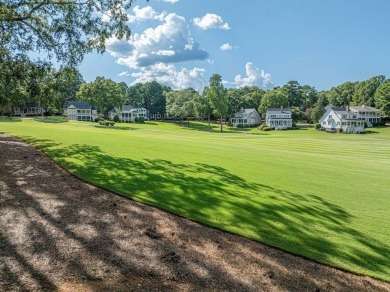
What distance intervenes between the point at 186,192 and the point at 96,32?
1270 centimetres

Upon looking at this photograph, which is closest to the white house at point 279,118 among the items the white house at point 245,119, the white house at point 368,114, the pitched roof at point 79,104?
the white house at point 245,119

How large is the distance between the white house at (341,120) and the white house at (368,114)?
4.96 m

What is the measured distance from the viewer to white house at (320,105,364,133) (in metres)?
85.8

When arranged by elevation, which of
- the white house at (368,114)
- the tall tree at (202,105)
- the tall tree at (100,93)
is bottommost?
the white house at (368,114)

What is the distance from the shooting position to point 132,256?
5.52 meters

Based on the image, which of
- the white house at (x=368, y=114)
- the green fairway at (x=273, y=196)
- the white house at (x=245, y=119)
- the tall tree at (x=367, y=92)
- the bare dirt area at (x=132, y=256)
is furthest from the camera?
the tall tree at (x=367, y=92)

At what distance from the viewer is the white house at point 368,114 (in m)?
95.5

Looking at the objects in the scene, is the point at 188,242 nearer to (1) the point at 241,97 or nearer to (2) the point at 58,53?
(2) the point at 58,53

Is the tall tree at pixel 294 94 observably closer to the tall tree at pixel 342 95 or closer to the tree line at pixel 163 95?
the tree line at pixel 163 95

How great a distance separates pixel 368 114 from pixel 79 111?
3784 inches

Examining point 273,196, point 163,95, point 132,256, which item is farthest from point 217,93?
point 132,256

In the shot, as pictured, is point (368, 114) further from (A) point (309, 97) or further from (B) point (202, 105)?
(B) point (202, 105)

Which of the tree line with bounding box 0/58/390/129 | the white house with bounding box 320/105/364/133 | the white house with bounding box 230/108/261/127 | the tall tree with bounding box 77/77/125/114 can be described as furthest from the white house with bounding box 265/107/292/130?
the tall tree with bounding box 77/77/125/114

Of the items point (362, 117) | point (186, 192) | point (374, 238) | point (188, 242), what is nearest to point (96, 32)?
point (186, 192)
